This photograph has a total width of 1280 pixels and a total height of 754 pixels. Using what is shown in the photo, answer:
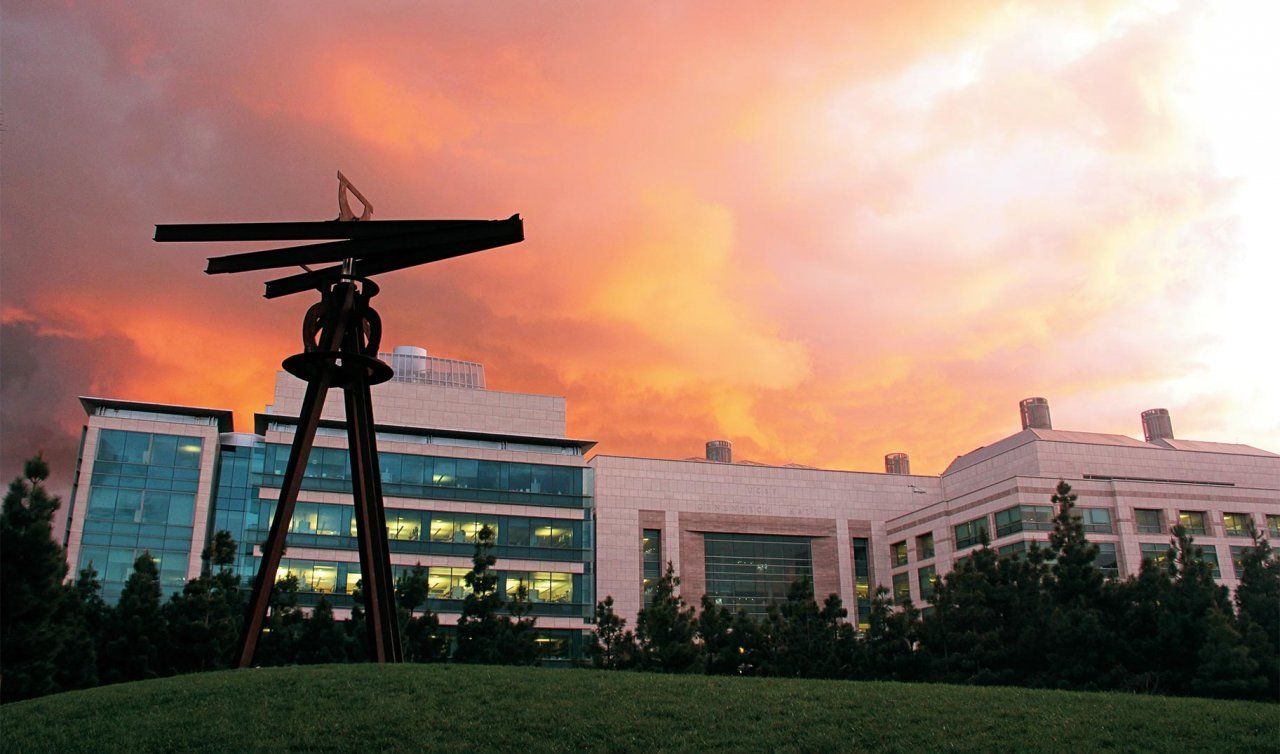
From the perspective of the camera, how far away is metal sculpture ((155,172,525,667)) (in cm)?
2723

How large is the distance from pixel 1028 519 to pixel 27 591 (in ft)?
202

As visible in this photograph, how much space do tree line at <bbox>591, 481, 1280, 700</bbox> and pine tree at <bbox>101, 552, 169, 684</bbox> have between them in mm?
18975

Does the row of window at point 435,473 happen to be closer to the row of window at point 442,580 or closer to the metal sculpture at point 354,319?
the row of window at point 442,580

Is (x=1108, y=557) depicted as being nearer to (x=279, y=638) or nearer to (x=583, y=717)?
(x=279, y=638)

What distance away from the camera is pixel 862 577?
280ft

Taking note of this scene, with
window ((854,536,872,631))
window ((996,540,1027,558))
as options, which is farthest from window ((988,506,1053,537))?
window ((854,536,872,631))

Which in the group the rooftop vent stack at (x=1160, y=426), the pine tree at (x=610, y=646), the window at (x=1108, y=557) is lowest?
the pine tree at (x=610, y=646)

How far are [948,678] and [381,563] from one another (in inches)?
948

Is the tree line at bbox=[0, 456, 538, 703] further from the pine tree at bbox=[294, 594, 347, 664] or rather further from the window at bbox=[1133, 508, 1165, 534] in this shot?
the window at bbox=[1133, 508, 1165, 534]

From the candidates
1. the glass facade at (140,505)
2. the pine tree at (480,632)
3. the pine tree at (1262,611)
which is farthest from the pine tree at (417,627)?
the pine tree at (1262,611)

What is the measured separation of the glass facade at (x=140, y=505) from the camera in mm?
65062

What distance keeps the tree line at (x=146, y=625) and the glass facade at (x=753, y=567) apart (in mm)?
32651

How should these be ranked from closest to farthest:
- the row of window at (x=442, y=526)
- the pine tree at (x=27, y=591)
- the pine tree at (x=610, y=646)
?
1. the pine tree at (x=27, y=591)
2. the pine tree at (x=610, y=646)
3. the row of window at (x=442, y=526)

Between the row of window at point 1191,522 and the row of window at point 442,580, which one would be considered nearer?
the row of window at point 442,580
